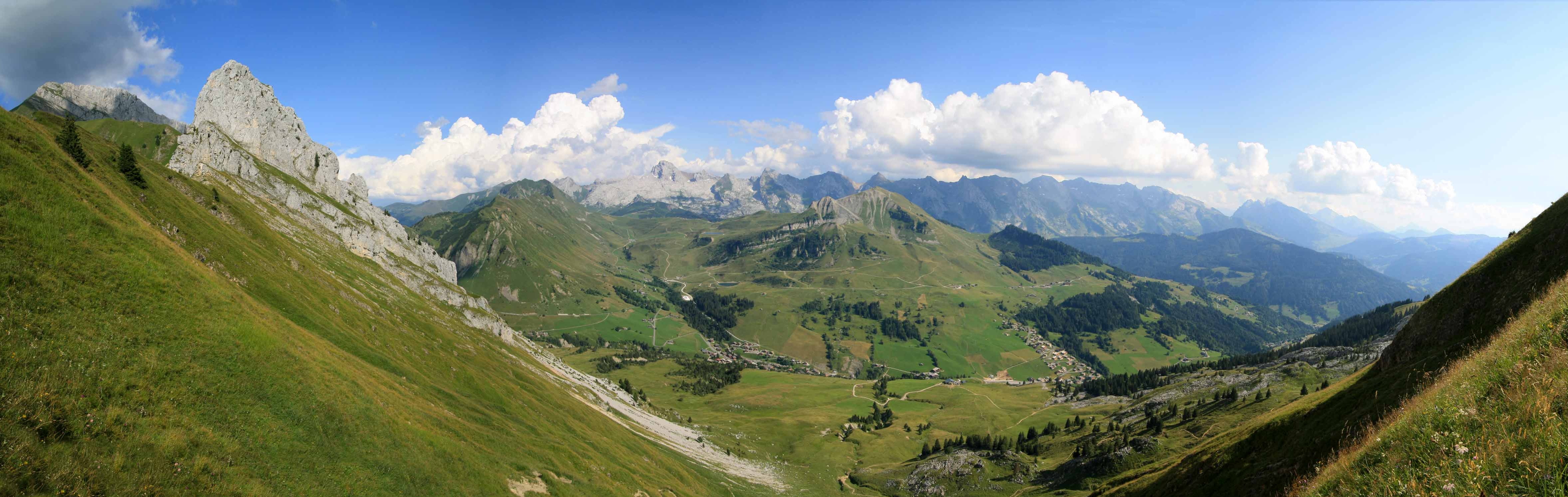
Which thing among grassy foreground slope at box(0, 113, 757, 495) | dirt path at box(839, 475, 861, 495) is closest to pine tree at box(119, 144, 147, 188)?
grassy foreground slope at box(0, 113, 757, 495)

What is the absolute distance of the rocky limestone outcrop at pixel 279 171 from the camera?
142 m

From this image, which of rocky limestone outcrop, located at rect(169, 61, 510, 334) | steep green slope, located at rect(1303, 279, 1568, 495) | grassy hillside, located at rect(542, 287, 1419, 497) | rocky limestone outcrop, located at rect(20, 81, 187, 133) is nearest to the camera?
steep green slope, located at rect(1303, 279, 1568, 495)

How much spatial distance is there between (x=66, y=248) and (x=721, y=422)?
171802 millimetres

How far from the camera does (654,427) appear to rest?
13662cm

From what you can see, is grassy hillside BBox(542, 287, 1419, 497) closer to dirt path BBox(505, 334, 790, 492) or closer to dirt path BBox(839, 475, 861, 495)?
dirt path BBox(839, 475, 861, 495)

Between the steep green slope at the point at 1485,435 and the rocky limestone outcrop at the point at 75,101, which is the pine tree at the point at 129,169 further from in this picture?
the rocky limestone outcrop at the point at 75,101

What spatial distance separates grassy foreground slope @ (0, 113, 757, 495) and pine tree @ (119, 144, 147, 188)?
1492 millimetres

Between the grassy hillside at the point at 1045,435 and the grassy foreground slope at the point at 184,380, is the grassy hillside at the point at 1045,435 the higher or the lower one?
the lower one

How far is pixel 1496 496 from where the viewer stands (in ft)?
30.6

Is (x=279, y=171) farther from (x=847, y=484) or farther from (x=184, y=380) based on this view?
(x=847, y=484)

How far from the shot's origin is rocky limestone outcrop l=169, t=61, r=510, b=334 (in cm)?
14225

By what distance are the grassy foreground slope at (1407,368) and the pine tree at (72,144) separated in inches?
3531

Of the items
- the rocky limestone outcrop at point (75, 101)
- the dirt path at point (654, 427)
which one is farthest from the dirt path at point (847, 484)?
the rocky limestone outcrop at point (75, 101)

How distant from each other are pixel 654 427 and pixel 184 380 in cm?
11664
